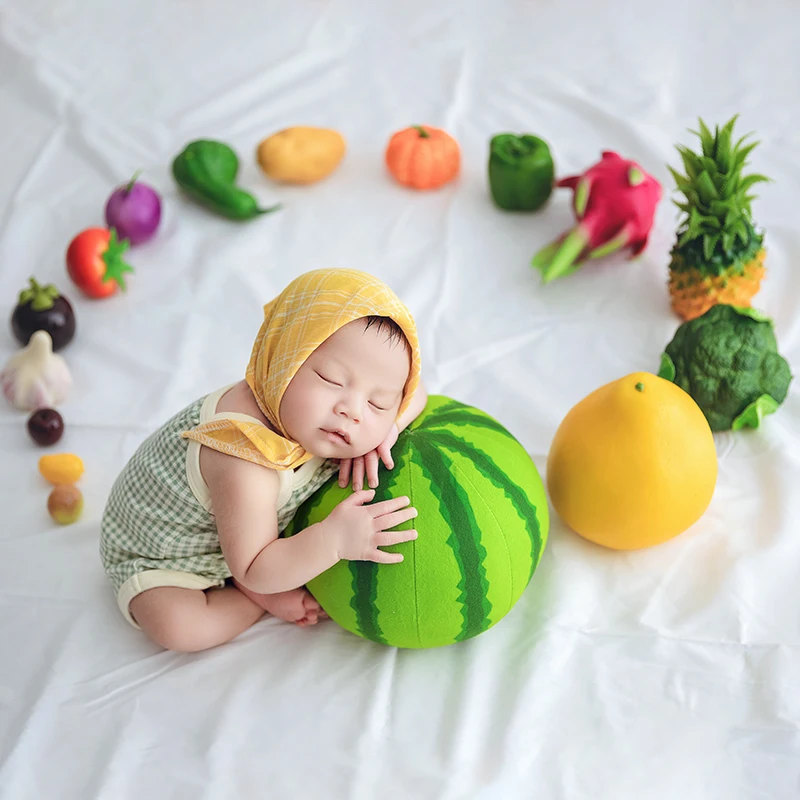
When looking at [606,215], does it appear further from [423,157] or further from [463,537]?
[463,537]

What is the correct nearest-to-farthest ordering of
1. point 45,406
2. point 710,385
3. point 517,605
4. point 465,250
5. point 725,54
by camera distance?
1. point 517,605
2. point 710,385
3. point 45,406
4. point 465,250
5. point 725,54

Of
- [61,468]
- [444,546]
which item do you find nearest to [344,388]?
[444,546]

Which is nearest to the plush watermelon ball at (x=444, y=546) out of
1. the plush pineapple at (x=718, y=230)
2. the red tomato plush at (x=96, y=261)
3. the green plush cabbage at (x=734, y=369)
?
the green plush cabbage at (x=734, y=369)

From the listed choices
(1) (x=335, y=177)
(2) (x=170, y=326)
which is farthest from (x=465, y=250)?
(2) (x=170, y=326)

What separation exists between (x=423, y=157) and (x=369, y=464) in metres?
1.12

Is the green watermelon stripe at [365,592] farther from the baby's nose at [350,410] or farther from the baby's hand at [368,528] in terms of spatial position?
the baby's nose at [350,410]

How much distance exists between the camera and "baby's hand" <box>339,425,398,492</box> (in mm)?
1306

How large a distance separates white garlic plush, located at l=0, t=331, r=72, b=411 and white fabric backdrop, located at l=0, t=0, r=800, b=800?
2.3 inches

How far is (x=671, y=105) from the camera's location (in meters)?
2.45

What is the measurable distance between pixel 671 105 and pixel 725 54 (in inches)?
11.0

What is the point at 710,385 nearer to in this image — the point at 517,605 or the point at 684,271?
the point at 684,271

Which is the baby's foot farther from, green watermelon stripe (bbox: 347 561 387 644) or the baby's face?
the baby's face

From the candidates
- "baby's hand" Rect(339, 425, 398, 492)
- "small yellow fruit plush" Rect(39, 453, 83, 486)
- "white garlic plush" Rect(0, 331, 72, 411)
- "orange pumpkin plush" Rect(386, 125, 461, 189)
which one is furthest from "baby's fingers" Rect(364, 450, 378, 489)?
"orange pumpkin plush" Rect(386, 125, 461, 189)

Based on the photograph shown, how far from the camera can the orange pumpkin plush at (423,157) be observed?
7.36 feet
